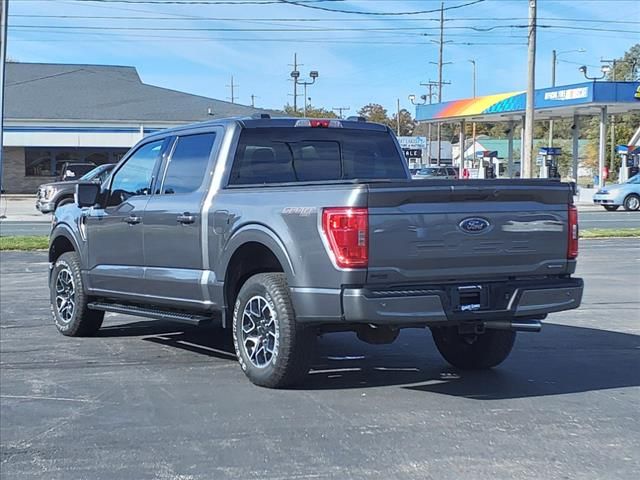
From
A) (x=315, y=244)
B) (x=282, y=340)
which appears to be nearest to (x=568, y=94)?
(x=282, y=340)

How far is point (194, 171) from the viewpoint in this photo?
7.46 meters

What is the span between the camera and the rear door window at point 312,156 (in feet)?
24.2

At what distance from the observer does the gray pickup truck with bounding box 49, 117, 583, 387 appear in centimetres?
578

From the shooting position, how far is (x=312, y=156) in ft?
25.4

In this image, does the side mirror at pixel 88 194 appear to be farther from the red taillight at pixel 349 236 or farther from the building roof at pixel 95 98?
the building roof at pixel 95 98

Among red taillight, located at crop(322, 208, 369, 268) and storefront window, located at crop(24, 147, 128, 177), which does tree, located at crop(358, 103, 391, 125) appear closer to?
storefront window, located at crop(24, 147, 128, 177)

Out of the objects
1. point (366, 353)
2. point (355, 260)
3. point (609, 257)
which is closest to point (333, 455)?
point (355, 260)

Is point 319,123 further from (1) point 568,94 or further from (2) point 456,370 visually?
(1) point 568,94

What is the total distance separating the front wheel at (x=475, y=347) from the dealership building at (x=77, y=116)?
38.9m

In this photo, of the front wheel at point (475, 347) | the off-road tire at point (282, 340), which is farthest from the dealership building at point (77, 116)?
the off-road tire at point (282, 340)

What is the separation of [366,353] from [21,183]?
4370 centimetres

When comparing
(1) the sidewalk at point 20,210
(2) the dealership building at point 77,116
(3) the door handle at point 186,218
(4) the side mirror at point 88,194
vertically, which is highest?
(2) the dealership building at point 77,116

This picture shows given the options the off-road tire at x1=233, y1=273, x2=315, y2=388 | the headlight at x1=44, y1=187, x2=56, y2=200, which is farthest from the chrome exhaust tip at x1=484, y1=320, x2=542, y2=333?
the headlight at x1=44, y1=187, x2=56, y2=200

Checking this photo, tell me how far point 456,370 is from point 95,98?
151 feet
